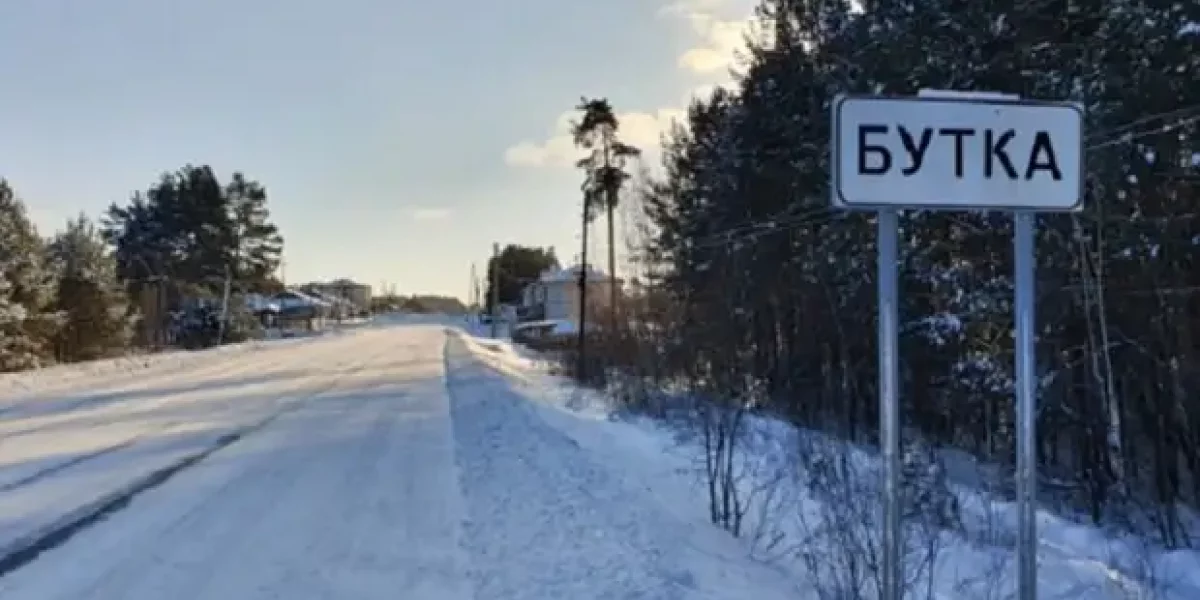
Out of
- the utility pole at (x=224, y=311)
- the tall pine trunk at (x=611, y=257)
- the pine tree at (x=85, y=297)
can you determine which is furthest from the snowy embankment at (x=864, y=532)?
the utility pole at (x=224, y=311)

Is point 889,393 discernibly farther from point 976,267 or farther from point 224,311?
point 224,311

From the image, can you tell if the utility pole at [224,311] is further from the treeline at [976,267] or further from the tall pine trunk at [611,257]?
the treeline at [976,267]

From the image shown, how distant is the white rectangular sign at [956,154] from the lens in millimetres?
3445

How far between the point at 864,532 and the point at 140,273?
74623 mm

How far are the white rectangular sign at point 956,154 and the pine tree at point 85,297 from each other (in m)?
43.9

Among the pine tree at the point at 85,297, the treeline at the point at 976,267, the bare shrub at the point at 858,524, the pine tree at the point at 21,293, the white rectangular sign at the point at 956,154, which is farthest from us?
Answer: the pine tree at the point at 85,297

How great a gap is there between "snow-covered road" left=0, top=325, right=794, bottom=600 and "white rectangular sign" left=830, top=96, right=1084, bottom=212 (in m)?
A: 3.30

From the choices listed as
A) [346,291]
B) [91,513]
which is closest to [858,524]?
[91,513]

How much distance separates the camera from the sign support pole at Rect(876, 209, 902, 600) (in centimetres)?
362

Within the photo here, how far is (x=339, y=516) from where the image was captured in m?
9.22

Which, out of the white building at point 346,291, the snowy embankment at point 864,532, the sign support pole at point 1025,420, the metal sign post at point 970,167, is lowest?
the snowy embankment at point 864,532

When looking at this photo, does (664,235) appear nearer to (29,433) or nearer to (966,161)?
(29,433)

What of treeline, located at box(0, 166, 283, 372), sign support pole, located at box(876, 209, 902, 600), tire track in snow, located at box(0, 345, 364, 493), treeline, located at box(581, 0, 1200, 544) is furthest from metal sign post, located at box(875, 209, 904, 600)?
treeline, located at box(0, 166, 283, 372)

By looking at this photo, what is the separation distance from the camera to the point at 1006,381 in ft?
53.1
